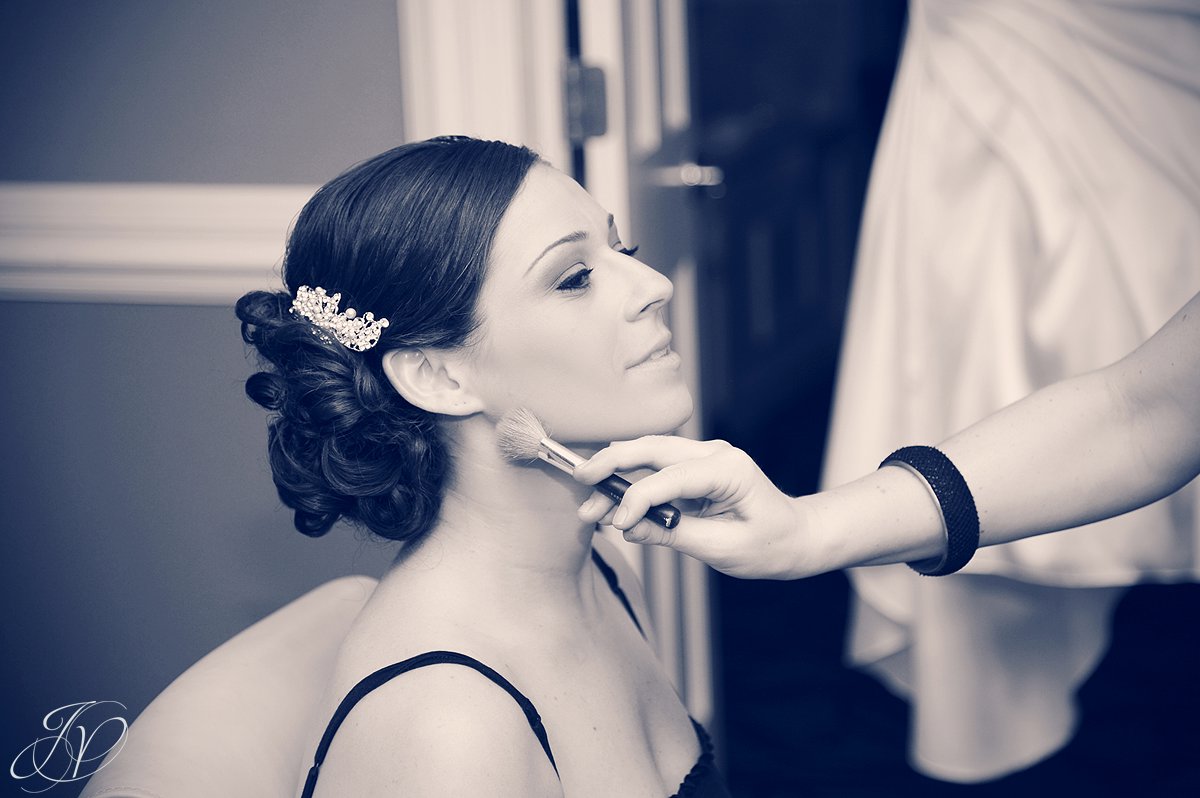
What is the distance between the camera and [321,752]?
3.63 feet

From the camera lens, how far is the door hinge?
1.77 metres

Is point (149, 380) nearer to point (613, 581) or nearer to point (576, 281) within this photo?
point (613, 581)

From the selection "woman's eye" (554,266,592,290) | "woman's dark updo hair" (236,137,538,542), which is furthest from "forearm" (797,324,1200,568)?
"woman's dark updo hair" (236,137,538,542)

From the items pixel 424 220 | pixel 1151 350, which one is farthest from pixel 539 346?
pixel 1151 350

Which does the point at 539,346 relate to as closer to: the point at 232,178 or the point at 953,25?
the point at 232,178

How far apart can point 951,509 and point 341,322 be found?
60cm

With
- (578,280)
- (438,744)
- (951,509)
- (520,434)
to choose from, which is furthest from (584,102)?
(438,744)

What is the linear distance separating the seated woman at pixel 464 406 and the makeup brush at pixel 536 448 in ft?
0.08

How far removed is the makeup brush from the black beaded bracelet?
32 centimetres

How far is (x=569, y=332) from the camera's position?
118cm

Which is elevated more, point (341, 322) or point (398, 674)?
point (341, 322)

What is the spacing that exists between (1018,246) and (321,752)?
4.04 ft

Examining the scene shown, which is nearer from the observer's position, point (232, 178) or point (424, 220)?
point (424, 220)

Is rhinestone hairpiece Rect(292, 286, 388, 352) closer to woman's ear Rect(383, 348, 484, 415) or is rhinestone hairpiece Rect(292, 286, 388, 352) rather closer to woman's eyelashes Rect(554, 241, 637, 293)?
woman's ear Rect(383, 348, 484, 415)
